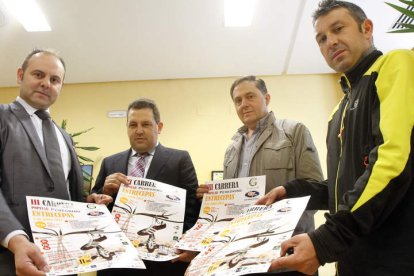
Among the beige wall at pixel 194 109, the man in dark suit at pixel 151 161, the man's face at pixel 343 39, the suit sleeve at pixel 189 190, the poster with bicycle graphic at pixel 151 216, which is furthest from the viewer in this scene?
the beige wall at pixel 194 109

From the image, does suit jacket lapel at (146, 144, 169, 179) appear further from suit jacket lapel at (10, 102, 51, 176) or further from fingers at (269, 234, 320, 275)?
fingers at (269, 234, 320, 275)

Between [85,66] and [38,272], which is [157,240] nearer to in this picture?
[38,272]

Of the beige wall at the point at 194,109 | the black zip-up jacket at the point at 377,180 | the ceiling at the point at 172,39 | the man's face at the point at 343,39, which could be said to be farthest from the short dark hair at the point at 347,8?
the beige wall at the point at 194,109

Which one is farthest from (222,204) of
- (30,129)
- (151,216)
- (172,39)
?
(172,39)

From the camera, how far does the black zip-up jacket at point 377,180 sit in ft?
3.08

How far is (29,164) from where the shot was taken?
56.8 inches

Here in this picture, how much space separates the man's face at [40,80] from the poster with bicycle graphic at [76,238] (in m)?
0.61

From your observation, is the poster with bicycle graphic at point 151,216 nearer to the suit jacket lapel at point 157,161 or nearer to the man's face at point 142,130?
the suit jacket lapel at point 157,161

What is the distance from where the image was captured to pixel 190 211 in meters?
1.89

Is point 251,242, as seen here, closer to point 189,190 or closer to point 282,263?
point 282,263

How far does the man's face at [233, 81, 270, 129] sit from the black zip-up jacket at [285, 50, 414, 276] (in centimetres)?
81

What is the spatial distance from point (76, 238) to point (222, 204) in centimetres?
67

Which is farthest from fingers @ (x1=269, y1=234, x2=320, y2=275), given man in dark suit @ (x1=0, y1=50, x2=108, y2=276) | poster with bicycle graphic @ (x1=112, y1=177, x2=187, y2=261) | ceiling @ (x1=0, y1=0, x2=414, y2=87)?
ceiling @ (x1=0, y1=0, x2=414, y2=87)

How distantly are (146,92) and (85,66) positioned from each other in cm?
89
